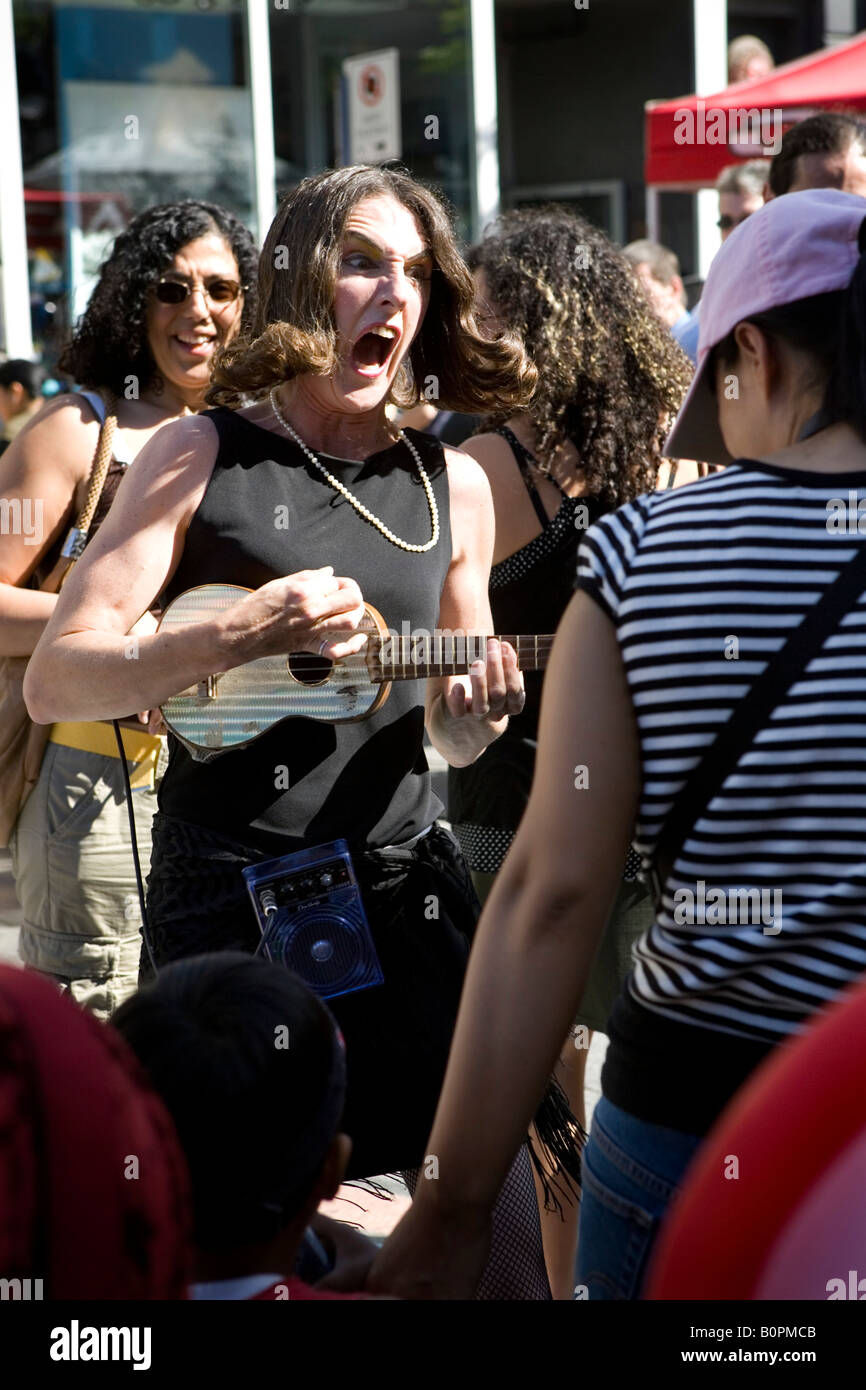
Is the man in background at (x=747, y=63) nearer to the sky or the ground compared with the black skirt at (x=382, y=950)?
nearer to the sky

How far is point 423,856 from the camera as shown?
90.4 inches

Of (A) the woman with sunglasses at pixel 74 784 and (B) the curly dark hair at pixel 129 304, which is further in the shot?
(B) the curly dark hair at pixel 129 304

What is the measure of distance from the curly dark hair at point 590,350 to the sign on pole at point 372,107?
6941 mm

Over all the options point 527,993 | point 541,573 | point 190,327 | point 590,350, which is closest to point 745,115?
point 590,350

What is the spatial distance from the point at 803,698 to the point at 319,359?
1.10 m

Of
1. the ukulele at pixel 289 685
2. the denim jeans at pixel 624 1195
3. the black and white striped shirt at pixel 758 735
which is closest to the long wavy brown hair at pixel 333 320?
the ukulele at pixel 289 685

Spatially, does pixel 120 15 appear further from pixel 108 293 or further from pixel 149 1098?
pixel 149 1098

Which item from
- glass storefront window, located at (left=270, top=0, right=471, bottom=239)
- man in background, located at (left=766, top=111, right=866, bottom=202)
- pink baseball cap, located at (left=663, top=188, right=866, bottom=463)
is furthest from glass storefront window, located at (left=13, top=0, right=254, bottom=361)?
pink baseball cap, located at (left=663, top=188, right=866, bottom=463)

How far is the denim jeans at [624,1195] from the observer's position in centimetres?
149

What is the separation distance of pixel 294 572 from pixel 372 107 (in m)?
8.60

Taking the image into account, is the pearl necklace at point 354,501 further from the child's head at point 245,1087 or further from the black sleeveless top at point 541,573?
the child's head at point 245,1087

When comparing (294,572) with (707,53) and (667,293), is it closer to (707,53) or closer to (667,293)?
(667,293)

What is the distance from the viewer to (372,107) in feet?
33.0

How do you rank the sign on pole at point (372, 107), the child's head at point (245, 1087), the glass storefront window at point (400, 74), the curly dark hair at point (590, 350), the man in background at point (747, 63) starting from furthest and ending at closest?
the glass storefront window at point (400, 74)
the sign on pole at point (372, 107)
the man in background at point (747, 63)
the curly dark hair at point (590, 350)
the child's head at point (245, 1087)
